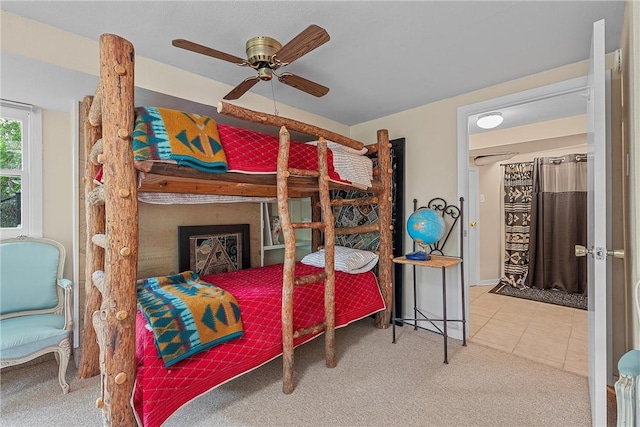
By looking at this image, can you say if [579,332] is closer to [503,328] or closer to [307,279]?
[503,328]

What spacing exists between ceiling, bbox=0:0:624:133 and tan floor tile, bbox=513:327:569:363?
95.6 inches

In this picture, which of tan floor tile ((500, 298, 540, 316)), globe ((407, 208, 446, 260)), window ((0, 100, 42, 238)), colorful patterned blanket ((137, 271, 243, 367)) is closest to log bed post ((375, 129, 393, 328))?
globe ((407, 208, 446, 260))

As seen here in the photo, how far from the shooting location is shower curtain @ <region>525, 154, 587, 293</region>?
4184 millimetres

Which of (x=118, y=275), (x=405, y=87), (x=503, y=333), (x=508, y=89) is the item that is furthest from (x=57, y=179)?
(x=503, y=333)

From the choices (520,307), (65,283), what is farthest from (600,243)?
(65,283)

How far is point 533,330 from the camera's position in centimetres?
307

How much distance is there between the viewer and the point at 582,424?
5.59 feet

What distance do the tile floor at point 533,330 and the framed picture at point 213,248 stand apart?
8.71ft

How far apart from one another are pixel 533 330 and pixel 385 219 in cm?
194

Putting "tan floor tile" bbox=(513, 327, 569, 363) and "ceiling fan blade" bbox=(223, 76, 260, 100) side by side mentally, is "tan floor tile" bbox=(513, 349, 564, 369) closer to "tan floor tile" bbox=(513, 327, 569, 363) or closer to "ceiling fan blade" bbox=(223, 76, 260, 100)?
"tan floor tile" bbox=(513, 327, 569, 363)

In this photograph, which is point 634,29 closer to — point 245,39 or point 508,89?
point 508,89

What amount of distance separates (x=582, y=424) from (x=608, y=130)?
182 centimetres

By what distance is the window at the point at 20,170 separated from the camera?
2.43 m

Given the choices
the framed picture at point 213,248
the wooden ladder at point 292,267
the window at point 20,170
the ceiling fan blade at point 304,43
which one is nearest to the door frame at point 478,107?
the wooden ladder at point 292,267
